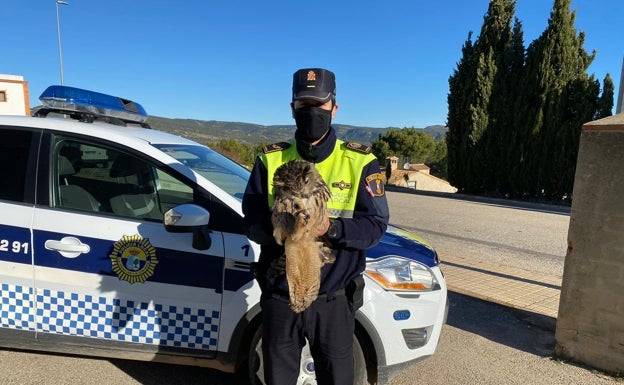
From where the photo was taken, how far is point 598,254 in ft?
11.0

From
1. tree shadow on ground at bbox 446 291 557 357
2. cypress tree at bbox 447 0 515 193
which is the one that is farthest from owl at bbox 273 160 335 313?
cypress tree at bbox 447 0 515 193

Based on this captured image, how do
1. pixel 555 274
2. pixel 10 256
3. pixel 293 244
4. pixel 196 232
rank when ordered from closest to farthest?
pixel 293 244 < pixel 196 232 < pixel 10 256 < pixel 555 274

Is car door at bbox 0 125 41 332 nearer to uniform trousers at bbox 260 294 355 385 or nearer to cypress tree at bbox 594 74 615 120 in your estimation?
uniform trousers at bbox 260 294 355 385

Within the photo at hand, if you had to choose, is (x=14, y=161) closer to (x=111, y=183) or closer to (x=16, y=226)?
(x=16, y=226)

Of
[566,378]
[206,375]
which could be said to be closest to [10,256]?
[206,375]

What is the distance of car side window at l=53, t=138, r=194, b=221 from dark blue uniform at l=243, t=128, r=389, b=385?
3.43 ft

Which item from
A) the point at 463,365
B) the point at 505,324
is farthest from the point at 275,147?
the point at 505,324

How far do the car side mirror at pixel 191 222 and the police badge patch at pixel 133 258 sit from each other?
0.80 ft

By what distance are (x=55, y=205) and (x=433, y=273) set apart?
243 cm

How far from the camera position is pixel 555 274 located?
20.8 feet

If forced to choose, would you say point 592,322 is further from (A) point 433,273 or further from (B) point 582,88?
(B) point 582,88

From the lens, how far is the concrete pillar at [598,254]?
326 cm

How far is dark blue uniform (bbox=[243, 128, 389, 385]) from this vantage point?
1.90 meters

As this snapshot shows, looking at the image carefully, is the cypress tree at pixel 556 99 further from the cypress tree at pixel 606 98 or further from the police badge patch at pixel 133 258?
the police badge patch at pixel 133 258
